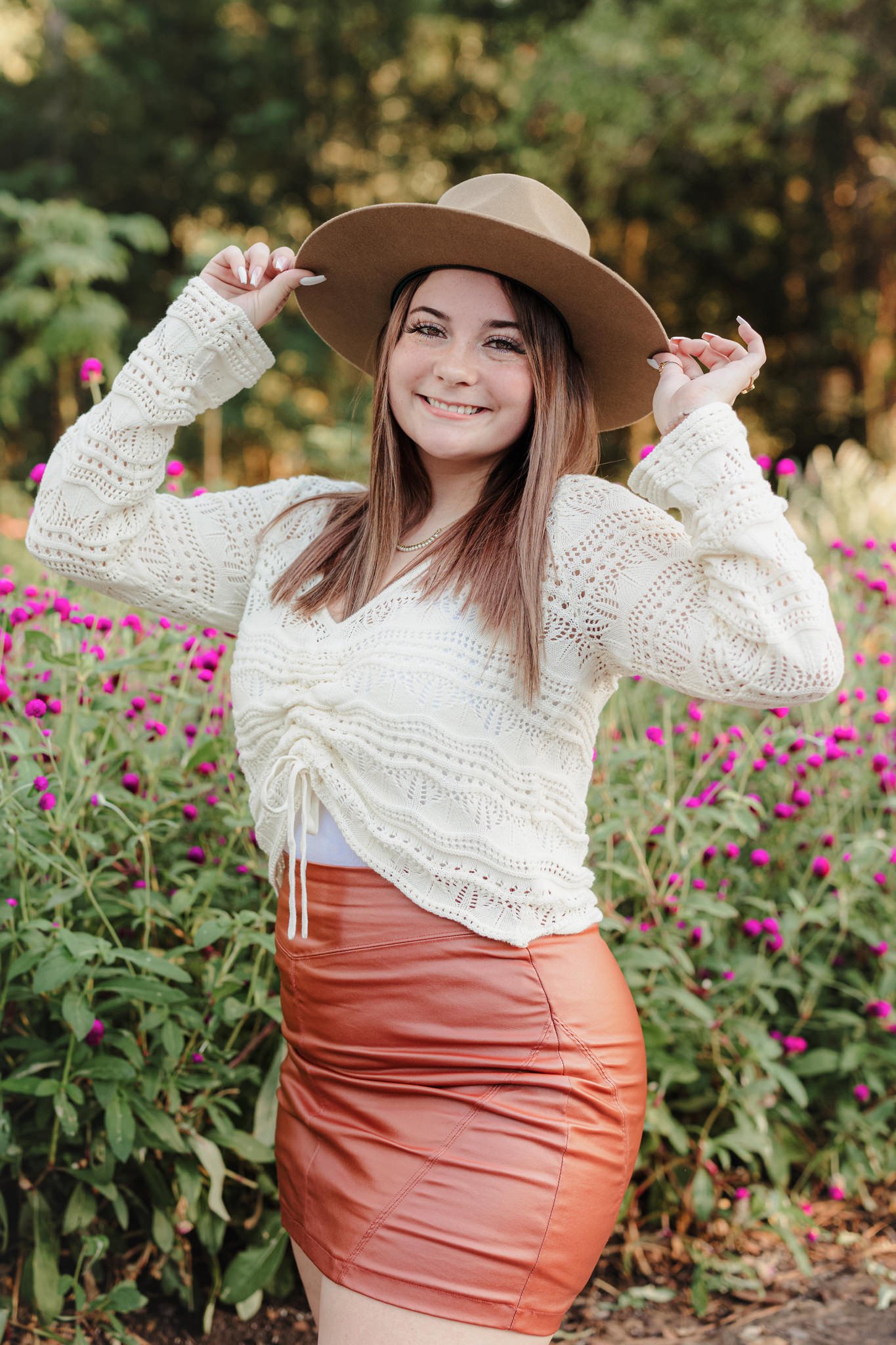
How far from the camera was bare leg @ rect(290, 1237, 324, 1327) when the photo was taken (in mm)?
1607

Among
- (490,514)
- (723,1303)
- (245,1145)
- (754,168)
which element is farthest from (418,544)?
(754,168)

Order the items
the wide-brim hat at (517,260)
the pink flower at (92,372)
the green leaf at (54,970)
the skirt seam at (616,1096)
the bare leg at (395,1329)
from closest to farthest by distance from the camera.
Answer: the bare leg at (395,1329) < the skirt seam at (616,1096) < the wide-brim hat at (517,260) < the green leaf at (54,970) < the pink flower at (92,372)

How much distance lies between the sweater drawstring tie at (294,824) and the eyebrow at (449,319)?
2.09 feet

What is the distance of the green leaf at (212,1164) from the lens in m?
1.94

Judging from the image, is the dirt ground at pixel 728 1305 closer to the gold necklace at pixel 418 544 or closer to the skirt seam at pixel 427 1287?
the skirt seam at pixel 427 1287

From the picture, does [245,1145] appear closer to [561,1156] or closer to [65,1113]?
[65,1113]

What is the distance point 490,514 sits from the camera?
1616 millimetres

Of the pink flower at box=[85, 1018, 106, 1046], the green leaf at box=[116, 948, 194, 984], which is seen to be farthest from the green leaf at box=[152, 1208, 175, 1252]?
the green leaf at box=[116, 948, 194, 984]

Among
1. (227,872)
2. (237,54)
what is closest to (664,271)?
(237,54)

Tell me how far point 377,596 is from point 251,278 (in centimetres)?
52

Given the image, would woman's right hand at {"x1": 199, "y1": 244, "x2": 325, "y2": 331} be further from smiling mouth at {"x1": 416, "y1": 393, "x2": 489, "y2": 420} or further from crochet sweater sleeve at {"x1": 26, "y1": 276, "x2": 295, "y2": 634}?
smiling mouth at {"x1": 416, "y1": 393, "x2": 489, "y2": 420}

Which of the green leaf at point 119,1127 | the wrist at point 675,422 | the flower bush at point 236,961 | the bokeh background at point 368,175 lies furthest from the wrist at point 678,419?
the bokeh background at point 368,175

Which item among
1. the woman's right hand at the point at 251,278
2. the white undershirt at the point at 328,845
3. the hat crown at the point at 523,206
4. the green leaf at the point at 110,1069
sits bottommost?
the green leaf at the point at 110,1069

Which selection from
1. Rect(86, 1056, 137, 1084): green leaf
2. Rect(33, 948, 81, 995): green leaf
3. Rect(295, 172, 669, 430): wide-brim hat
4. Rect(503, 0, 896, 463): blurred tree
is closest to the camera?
Rect(295, 172, 669, 430): wide-brim hat
